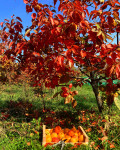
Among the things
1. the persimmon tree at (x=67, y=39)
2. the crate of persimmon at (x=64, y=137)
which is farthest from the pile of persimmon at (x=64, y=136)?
the persimmon tree at (x=67, y=39)

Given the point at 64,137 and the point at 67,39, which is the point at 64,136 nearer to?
the point at 64,137

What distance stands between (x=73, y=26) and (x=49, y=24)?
0.50 meters

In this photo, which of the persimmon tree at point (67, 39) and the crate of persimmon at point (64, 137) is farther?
the crate of persimmon at point (64, 137)

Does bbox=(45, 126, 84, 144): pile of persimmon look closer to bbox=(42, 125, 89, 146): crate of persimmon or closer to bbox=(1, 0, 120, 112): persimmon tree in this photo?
bbox=(42, 125, 89, 146): crate of persimmon

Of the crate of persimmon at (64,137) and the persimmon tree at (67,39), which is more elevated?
the persimmon tree at (67,39)

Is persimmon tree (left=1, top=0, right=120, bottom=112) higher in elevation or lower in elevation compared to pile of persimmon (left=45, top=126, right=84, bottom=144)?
higher

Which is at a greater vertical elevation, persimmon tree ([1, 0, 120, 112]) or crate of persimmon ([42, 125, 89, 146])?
persimmon tree ([1, 0, 120, 112])

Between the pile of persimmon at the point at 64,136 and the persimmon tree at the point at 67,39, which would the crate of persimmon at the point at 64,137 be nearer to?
the pile of persimmon at the point at 64,136

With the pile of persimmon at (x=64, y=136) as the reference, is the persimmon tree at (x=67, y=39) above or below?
above

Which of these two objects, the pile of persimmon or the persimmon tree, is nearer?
the persimmon tree

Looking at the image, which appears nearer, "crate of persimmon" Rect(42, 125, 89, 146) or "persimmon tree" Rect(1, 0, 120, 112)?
"persimmon tree" Rect(1, 0, 120, 112)

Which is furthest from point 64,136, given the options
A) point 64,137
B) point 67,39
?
point 67,39

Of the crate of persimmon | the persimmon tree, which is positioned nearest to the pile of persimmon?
the crate of persimmon

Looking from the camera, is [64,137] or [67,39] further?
[64,137]
